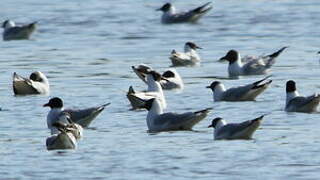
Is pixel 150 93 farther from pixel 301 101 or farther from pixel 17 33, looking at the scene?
pixel 17 33

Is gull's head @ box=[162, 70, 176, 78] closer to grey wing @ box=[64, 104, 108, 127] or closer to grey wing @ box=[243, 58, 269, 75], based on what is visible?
grey wing @ box=[243, 58, 269, 75]

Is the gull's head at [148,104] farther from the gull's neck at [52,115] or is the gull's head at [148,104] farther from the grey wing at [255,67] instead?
the grey wing at [255,67]

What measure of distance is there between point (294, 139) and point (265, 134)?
0.84 meters

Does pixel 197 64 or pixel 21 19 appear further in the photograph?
pixel 21 19

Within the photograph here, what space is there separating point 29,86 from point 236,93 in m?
4.38

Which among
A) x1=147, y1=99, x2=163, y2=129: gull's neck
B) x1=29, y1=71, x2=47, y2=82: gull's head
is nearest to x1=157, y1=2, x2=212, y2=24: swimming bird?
x1=29, y1=71, x2=47, y2=82: gull's head

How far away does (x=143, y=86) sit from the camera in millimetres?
29109

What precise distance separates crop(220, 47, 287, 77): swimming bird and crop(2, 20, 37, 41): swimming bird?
9.36 metres

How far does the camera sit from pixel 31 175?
18.1 meters

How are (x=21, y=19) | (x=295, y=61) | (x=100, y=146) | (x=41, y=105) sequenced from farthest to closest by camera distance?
(x=21, y=19) → (x=295, y=61) → (x=41, y=105) → (x=100, y=146)

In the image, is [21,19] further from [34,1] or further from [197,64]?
[197,64]

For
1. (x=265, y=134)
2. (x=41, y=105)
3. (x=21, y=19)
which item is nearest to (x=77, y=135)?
(x=265, y=134)

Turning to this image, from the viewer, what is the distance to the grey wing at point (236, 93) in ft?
84.1

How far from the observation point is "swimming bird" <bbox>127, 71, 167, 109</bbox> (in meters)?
24.7
